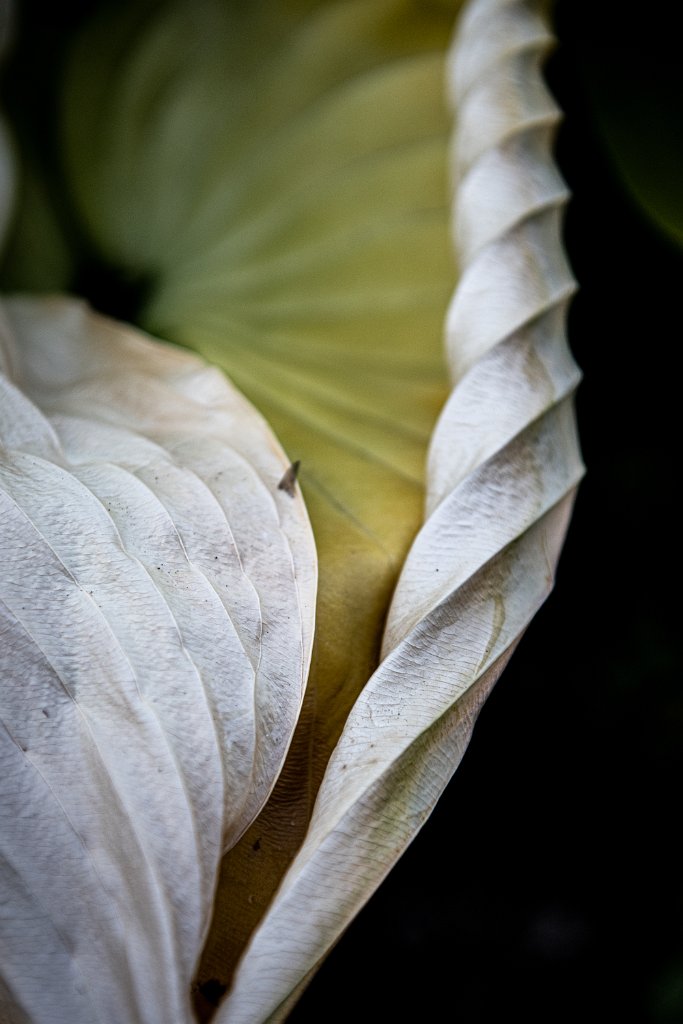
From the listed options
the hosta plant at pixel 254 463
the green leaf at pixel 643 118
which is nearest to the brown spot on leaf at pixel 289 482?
the hosta plant at pixel 254 463

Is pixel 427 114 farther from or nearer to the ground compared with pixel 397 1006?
farther from the ground

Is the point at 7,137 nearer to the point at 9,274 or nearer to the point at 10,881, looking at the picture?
the point at 9,274

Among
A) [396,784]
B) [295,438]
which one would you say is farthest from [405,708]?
[295,438]

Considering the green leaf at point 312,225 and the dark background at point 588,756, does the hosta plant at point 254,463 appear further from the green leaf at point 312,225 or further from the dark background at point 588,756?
the dark background at point 588,756

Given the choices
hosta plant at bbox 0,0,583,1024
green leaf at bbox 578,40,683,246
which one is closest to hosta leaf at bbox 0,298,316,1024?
hosta plant at bbox 0,0,583,1024

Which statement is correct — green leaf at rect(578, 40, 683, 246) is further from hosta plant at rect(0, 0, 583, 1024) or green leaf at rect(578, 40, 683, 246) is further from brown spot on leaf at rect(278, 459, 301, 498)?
brown spot on leaf at rect(278, 459, 301, 498)

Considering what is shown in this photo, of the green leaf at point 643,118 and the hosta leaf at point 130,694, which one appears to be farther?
the green leaf at point 643,118

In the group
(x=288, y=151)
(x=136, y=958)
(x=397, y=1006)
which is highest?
(x=288, y=151)
